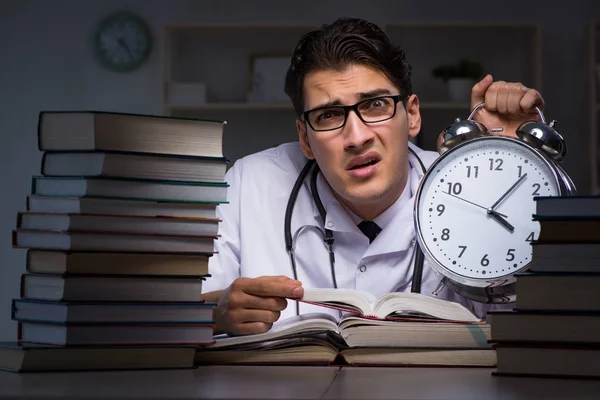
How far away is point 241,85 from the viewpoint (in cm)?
534

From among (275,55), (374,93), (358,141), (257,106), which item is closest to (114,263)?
(358,141)

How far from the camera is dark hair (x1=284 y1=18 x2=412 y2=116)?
2078 mm

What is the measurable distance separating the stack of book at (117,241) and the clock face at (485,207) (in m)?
0.50

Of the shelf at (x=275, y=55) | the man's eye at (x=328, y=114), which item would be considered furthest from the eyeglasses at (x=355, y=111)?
the shelf at (x=275, y=55)

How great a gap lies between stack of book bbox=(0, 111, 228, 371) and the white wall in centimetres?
417

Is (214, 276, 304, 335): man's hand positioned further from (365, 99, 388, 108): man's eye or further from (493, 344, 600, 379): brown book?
(365, 99, 388, 108): man's eye

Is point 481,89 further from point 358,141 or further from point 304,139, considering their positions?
point 304,139

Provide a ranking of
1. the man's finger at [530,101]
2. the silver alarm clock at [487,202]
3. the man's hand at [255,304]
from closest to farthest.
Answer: the man's hand at [255,304]
the silver alarm clock at [487,202]
the man's finger at [530,101]

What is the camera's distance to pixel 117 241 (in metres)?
1.18

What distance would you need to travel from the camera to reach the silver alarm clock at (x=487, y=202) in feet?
4.91

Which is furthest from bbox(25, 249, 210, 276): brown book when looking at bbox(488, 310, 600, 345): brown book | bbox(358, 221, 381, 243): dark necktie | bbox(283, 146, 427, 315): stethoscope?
bbox(358, 221, 381, 243): dark necktie

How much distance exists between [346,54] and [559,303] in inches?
42.3

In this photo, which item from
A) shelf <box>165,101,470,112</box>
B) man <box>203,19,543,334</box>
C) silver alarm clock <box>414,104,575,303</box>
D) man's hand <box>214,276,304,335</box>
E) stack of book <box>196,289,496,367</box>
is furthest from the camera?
shelf <box>165,101,470,112</box>

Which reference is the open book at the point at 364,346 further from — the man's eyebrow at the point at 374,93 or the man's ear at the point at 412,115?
the man's ear at the point at 412,115
